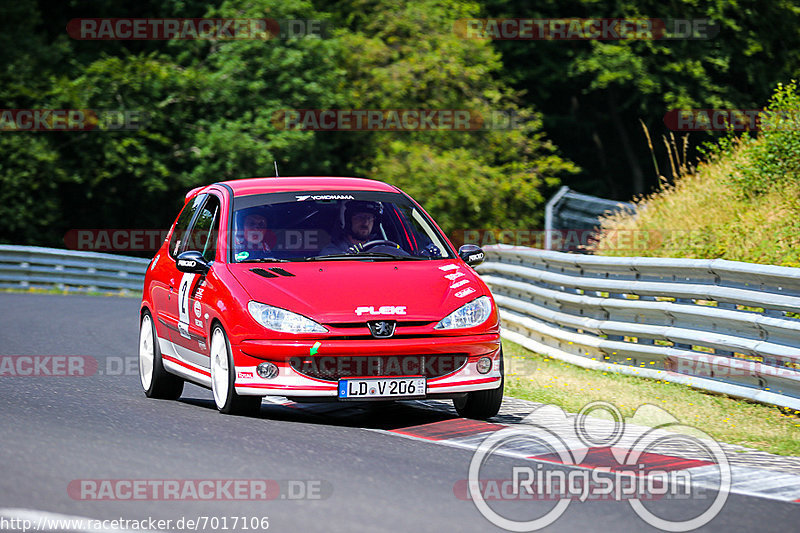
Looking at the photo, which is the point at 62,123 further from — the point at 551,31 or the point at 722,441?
the point at 722,441

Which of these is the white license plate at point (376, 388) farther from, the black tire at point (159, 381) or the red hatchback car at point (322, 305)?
the black tire at point (159, 381)

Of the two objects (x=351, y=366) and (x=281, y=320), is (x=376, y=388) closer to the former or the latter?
(x=351, y=366)

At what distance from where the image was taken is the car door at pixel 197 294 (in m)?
9.42

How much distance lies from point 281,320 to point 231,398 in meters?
0.72

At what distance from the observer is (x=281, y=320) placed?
8516 millimetres

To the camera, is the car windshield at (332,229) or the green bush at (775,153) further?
the green bush at (775,153)

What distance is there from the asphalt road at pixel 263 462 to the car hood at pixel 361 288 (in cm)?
84

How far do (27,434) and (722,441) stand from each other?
4665 mm

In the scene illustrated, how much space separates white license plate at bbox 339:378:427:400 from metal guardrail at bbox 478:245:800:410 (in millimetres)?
3119

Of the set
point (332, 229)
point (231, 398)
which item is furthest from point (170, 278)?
point (231, 398)

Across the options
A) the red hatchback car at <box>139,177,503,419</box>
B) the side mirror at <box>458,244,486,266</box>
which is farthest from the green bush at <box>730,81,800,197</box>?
the red hatchback car at <box>139,177,503,419</box>

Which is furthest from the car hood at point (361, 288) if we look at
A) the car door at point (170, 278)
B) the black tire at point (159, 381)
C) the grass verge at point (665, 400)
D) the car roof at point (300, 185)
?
the grass verge at point (665, 400)

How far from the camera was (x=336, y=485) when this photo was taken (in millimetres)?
6633

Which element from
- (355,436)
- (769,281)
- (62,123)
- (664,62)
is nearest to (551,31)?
(664,62)
